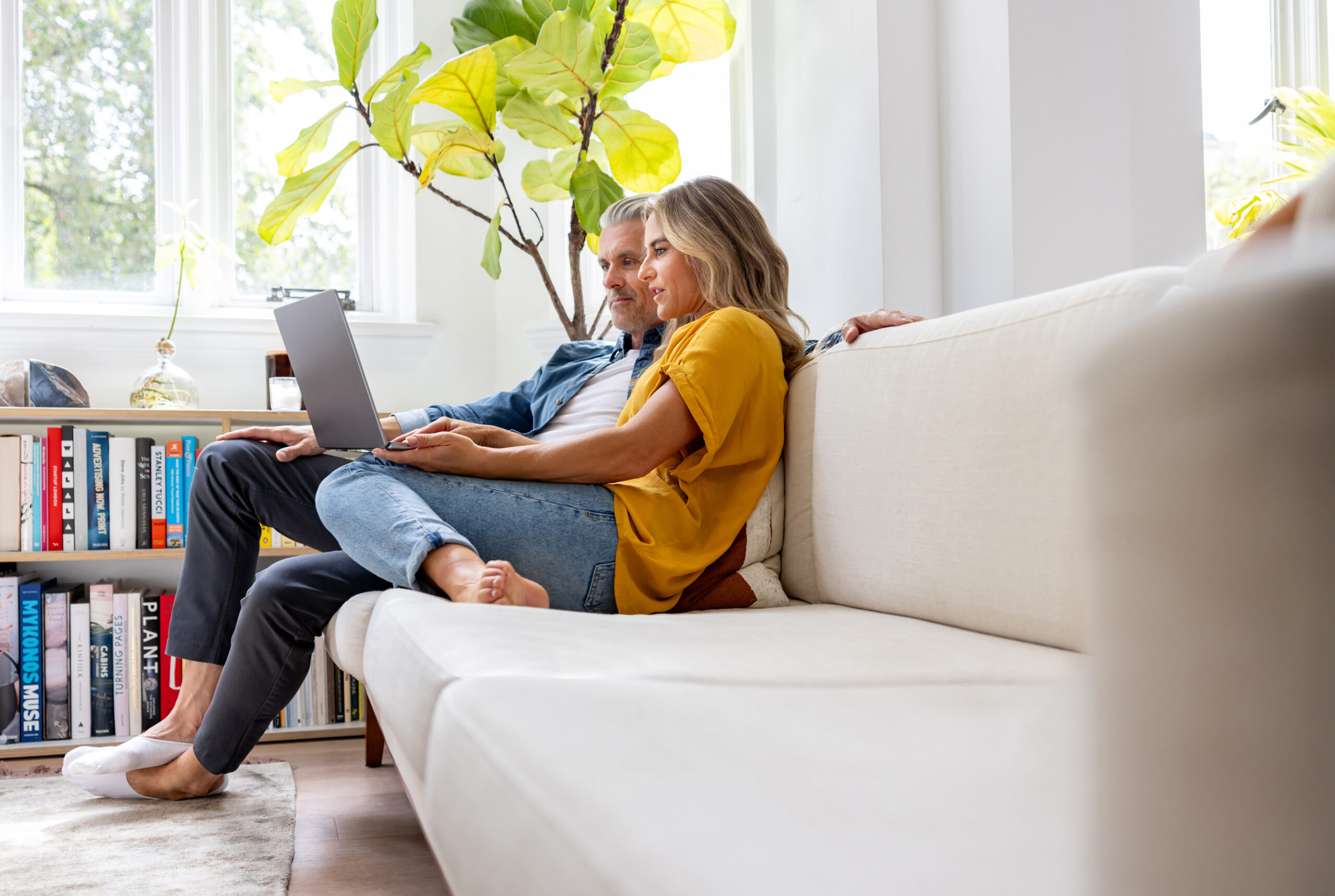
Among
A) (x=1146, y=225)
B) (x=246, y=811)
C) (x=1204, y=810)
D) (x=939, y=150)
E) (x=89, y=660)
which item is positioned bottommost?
(x=246, y=811)

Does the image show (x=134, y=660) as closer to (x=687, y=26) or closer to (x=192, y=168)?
(x=192, y=168)

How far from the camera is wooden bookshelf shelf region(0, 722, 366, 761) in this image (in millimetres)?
2031

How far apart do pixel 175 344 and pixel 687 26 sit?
5.50 feet

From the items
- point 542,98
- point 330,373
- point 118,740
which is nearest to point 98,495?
point 118,740

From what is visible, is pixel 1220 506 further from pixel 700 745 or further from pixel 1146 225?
pixel 1146 225

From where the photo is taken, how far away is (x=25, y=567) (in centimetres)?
234

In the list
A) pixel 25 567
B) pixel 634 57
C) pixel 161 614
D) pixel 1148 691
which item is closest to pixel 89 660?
pixel 161 614

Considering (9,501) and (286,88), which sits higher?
(286,88)

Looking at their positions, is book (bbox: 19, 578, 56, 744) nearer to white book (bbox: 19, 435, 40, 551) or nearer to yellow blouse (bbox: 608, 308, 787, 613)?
white book (bbox: 19, 435, 40, 551)

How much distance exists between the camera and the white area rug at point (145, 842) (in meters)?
1.25

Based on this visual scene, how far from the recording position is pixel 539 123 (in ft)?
6.91

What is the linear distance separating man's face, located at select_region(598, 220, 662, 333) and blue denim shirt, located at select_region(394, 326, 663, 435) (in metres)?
0.05

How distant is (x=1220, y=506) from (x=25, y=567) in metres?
2.79

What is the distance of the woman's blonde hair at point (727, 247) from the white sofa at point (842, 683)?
0.21 m
